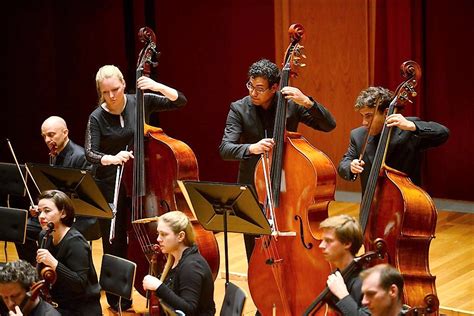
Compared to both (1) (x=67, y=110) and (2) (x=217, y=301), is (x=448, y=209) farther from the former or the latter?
(1) (x=67, y=110)

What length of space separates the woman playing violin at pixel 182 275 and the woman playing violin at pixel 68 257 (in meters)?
0.47

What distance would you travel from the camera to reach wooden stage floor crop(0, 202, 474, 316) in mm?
5684

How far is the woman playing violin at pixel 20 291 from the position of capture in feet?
14.0

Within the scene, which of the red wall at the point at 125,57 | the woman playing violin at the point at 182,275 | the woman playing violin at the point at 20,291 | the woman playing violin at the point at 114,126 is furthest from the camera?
the red wall at the point at 125,57

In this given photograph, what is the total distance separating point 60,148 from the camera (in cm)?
607

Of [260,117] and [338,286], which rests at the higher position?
[260,117]

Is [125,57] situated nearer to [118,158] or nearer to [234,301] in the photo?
[118,158]

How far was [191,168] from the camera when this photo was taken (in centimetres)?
549

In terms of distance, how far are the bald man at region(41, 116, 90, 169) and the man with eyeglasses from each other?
3.66 feet

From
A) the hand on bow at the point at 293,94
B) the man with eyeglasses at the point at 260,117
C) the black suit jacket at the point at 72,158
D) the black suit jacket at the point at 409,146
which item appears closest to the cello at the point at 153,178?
the man with eyeglasses at the point at 260,117

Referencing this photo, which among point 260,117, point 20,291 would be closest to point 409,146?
point 260,117

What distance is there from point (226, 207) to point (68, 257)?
85 centimetres

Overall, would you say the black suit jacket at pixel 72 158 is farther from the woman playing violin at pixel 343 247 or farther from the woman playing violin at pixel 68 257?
the woman playing violin at pixel 343 247

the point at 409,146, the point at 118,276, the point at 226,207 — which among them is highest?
the point at 409,146
